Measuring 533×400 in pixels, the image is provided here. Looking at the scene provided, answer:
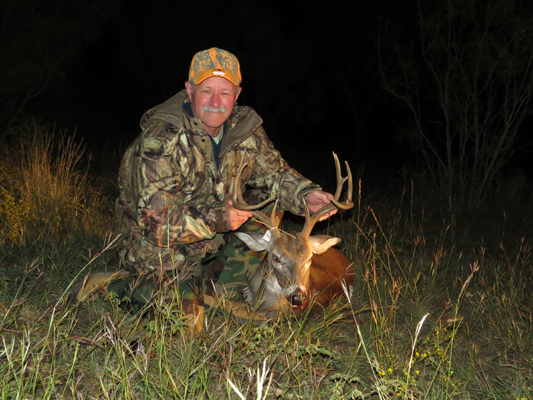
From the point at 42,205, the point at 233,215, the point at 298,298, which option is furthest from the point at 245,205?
the point at 42,205

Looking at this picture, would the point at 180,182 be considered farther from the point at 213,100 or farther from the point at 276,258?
the point at 276,258

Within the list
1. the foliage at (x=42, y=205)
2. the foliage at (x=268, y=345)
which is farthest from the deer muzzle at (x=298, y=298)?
the foliage at (x=42, y=205)

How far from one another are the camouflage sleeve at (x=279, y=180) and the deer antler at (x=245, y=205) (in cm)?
26

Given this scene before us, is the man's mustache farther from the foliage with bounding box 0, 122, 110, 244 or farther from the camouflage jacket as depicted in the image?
the foliage with bounding box 0, 122, 110, 244

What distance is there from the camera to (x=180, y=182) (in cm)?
441

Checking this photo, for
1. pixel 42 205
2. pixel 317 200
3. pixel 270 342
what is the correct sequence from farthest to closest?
pixel 42 205 → pixel 317 200 → pixel 270 342

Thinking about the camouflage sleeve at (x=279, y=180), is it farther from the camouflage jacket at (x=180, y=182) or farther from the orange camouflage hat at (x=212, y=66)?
the orange camouflage hat at (x=212, y=66)

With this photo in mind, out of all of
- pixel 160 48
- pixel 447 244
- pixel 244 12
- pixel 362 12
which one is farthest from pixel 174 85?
pixel 447 244

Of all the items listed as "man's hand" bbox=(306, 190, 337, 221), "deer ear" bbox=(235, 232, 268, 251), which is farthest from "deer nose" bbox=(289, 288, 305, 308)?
"man's hand" bbox=(306, 190, 337, 221)

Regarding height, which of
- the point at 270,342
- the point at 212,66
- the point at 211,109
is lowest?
the point at 270,342

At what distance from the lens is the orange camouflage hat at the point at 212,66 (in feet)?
14.3

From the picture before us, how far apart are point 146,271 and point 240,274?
0.89 meters

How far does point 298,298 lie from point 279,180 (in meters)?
1.15

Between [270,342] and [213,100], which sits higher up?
[213,100]
